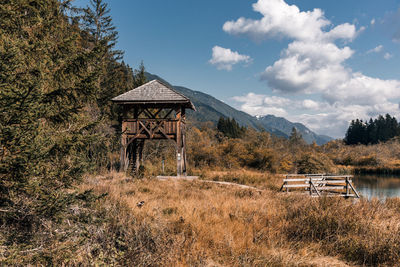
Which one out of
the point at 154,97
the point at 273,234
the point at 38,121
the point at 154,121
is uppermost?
the point at 154,97

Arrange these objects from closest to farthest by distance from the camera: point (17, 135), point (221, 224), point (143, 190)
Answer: point (17, 135), point (221, 224), point (143, 190)

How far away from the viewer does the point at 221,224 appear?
4.74 meters

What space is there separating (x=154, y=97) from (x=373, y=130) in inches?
3712

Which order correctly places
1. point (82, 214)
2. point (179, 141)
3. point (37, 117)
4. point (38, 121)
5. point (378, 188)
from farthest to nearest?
point (378, 188), point (179, 141), point (82, 214), point (38, 121), point (37, 117)

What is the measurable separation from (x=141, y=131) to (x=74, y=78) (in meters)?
9.85

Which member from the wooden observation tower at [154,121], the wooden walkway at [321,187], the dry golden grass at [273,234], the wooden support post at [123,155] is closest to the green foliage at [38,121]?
the dry golden grass at [273,234]

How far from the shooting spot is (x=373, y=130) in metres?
79.1

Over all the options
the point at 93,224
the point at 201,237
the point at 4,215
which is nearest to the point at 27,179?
the point at 4,215

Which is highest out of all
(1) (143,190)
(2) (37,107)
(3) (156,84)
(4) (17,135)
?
(3) (156,84)

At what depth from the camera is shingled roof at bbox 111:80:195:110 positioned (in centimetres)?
1412

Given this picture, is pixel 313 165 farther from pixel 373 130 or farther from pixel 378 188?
pixel 373 130

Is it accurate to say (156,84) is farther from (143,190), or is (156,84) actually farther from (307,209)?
(307,209)

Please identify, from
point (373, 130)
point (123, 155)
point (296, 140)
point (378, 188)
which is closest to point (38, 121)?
point (123, 155)

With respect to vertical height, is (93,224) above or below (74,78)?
below
